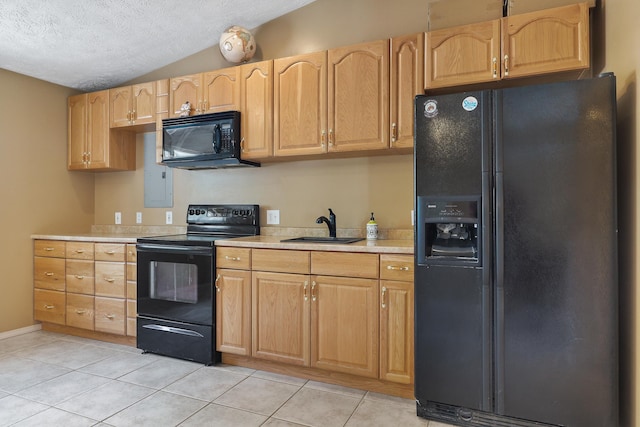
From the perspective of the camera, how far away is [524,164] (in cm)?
182

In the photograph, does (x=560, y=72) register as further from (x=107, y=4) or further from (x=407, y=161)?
(x=107, y=4)

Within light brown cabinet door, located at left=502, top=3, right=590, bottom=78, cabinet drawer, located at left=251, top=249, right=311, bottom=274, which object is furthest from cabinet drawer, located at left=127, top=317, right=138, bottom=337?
light brown cabinet door, located at left=502, top=3, right=590, bottom=78

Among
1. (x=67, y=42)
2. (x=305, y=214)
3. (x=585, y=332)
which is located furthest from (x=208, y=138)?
(x=585, y=332)

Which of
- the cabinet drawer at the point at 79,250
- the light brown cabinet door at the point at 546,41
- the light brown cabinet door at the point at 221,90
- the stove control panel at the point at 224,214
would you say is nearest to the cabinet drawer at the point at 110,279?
the cabinet drawer at the point at 79,250

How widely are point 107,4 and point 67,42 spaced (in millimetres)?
641

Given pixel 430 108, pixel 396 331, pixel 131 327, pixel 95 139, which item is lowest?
pixel 131 327

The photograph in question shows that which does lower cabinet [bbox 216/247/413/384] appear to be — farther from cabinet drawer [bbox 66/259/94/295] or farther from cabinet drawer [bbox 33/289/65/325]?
cabinet drawer [bbox 33/289/65/325]

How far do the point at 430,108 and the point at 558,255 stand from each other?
95 centimetres

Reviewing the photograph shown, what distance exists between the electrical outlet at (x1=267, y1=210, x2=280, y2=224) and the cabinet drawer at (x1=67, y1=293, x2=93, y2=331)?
1.63 metres

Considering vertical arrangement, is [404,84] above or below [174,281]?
above

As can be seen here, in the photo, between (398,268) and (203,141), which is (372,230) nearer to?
(398,268)

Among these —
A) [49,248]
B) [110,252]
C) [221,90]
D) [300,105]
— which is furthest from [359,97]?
[49,248]

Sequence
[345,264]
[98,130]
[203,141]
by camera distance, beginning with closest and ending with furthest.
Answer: [345,264], [203,141], [98,130]

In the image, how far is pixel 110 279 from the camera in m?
3.09
